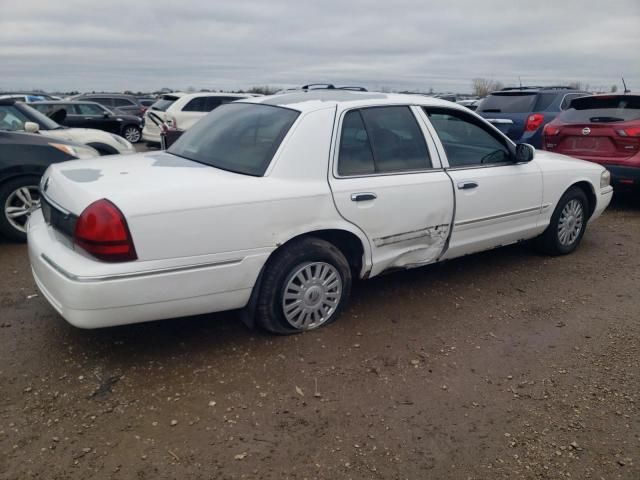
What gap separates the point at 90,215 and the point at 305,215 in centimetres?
121

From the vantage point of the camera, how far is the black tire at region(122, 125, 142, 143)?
56.2 ft

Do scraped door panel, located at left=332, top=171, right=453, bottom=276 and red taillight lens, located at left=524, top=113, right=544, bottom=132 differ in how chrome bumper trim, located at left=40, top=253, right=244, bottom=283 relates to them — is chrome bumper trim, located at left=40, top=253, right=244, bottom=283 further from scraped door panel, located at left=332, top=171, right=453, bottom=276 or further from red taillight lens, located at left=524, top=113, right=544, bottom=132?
red taillight lens, located at left=524, top=113, right=544, bottom=132

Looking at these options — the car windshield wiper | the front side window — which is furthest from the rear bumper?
the car windshield wiper

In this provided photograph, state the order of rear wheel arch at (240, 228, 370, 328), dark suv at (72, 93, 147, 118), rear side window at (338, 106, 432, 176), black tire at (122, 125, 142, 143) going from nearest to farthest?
rear wheel arch at (240, 228, 370, 328) < rear side window at (338, 106, 432, 176) < black tire at (122, 125, 142, 143) < dark suv at (72, 93, 147, 118)

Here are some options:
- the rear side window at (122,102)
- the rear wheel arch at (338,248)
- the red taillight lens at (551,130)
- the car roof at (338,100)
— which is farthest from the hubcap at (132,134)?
the rear wheel arch at (338,248)

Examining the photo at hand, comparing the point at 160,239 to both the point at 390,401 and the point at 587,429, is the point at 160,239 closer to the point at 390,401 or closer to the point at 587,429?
the point at 390,401

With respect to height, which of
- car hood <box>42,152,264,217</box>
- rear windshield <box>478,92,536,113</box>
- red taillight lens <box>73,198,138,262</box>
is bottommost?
red taillight lens <box>73,198,138,262</box>

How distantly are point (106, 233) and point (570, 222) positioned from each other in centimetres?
433

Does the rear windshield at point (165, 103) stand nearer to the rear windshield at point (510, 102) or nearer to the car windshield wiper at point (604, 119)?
the rear windshield at point (510, 102)

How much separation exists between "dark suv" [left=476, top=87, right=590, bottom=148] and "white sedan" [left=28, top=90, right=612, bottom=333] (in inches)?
184

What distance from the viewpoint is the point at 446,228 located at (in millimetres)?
3951

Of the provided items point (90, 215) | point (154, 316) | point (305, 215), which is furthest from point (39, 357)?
point (305, 215)

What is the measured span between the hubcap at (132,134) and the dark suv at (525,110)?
38.9 feet

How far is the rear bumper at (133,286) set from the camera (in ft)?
8.89
